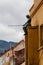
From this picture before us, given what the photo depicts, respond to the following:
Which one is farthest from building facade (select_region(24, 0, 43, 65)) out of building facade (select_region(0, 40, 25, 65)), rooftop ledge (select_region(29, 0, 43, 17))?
building facade (select_region(0, 40, 25, 65))

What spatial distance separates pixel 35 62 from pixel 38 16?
2.35 m

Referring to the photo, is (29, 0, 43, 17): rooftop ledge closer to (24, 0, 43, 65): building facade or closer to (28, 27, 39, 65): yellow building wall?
(24, 0, 43, 65): building facade

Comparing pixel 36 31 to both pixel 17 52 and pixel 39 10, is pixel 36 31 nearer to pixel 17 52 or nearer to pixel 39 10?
pixel 39 10

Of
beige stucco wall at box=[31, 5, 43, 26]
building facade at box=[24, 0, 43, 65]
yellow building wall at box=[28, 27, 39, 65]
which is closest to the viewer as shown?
beige stucco wall at box=[31, 5, 43, 26]

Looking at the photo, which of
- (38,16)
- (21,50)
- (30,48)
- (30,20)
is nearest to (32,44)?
(30,48)

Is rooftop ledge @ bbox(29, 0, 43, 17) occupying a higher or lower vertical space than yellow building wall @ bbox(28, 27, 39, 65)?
higher

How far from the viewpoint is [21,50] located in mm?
44312

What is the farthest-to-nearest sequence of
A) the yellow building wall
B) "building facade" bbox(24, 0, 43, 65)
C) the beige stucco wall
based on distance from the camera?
the yellow building wall → "building facade" bbox(24, 0, 43, 65) → the beige stucco wall

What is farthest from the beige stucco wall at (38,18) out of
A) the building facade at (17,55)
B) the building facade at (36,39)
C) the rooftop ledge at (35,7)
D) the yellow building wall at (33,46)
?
the building facade at (17,55)

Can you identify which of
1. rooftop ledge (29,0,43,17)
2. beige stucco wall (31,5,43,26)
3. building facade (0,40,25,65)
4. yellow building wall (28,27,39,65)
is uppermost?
rooftop ledge (29,0,43,17)

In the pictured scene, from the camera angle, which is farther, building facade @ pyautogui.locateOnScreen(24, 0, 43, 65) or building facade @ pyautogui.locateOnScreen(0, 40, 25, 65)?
building facade @ pyautogui.locateOnScreen(0, 40, 25, 65)

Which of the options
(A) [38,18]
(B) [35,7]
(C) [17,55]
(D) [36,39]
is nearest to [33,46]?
(D) [36,39]

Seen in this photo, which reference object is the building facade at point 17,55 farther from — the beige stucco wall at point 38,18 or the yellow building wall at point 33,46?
the yellow building wall at point 33,46

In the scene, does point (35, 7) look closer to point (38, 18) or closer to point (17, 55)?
point (38, 18)
